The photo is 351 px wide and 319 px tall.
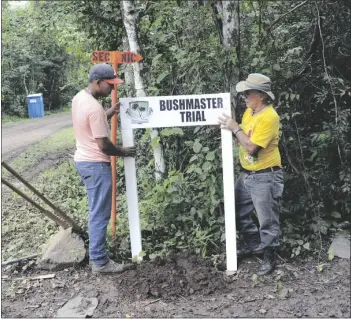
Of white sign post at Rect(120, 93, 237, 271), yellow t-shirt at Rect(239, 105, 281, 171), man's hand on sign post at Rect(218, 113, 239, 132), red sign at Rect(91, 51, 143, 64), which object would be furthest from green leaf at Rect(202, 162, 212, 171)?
red sign at Rect(91, 51, 143, 64)

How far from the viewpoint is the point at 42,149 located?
10422mm

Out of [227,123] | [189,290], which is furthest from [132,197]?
[227,123]

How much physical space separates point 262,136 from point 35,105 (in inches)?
627

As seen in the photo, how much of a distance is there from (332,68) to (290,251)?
229 cm

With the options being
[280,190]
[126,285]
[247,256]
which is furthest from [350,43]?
[126,285]

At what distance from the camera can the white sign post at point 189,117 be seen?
4.15m

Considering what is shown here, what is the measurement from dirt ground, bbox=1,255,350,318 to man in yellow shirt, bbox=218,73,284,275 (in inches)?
12.3

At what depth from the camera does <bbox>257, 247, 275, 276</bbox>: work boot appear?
4.19 meters

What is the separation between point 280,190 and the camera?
4078 mm

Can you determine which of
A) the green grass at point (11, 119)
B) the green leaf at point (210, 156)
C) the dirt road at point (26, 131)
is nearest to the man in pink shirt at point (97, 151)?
the green leaf at point (210, 156)

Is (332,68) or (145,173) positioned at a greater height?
(332,68)

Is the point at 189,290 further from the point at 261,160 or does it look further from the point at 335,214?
the point at 335,214

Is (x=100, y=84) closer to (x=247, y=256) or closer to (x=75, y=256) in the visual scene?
(x=75, y=256)

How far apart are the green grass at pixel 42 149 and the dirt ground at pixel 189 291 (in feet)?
15.3
